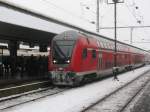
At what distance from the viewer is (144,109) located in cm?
1341

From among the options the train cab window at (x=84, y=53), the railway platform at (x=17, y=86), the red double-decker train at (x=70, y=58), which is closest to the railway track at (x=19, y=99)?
the railway platform at (x=17, y=86)

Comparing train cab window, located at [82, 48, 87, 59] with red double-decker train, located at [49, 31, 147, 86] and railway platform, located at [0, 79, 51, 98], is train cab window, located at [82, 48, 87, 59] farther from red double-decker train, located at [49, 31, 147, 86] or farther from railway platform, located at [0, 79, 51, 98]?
railway platform, located at [0, 79, 51, 98]

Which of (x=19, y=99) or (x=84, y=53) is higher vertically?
(x=84, y=53)

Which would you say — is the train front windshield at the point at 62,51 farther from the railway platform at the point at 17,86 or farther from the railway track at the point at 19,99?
the railway track at the point at 19,99

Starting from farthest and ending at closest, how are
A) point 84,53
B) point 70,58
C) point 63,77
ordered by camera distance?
1. point 84,53
2. point 63,77
3. point 70,58

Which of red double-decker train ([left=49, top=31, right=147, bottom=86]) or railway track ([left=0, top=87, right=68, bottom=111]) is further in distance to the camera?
red double-decker train ([left=49, top=31, right=147, bottom=86])

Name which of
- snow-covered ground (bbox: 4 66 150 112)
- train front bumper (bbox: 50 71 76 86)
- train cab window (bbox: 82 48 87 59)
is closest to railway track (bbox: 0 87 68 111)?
snow-covered ground (bbox: 4 66 150 112)

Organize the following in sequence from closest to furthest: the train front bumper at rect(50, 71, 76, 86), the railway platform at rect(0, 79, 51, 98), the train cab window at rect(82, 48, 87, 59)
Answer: the railway platform at rect(0, 79, 51, 98), the train front bumper at rect(50, 71, 76, 86), the train cab window at rect(82, 48, 87, 59)

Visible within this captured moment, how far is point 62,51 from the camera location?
21.1 meters

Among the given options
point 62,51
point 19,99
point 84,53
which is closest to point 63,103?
point 19,99

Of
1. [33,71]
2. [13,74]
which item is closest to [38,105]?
[13,74]

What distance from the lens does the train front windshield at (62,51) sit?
20.9 meters

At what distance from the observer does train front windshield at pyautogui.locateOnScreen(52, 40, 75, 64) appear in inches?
821

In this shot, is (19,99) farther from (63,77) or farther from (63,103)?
(63,77)
